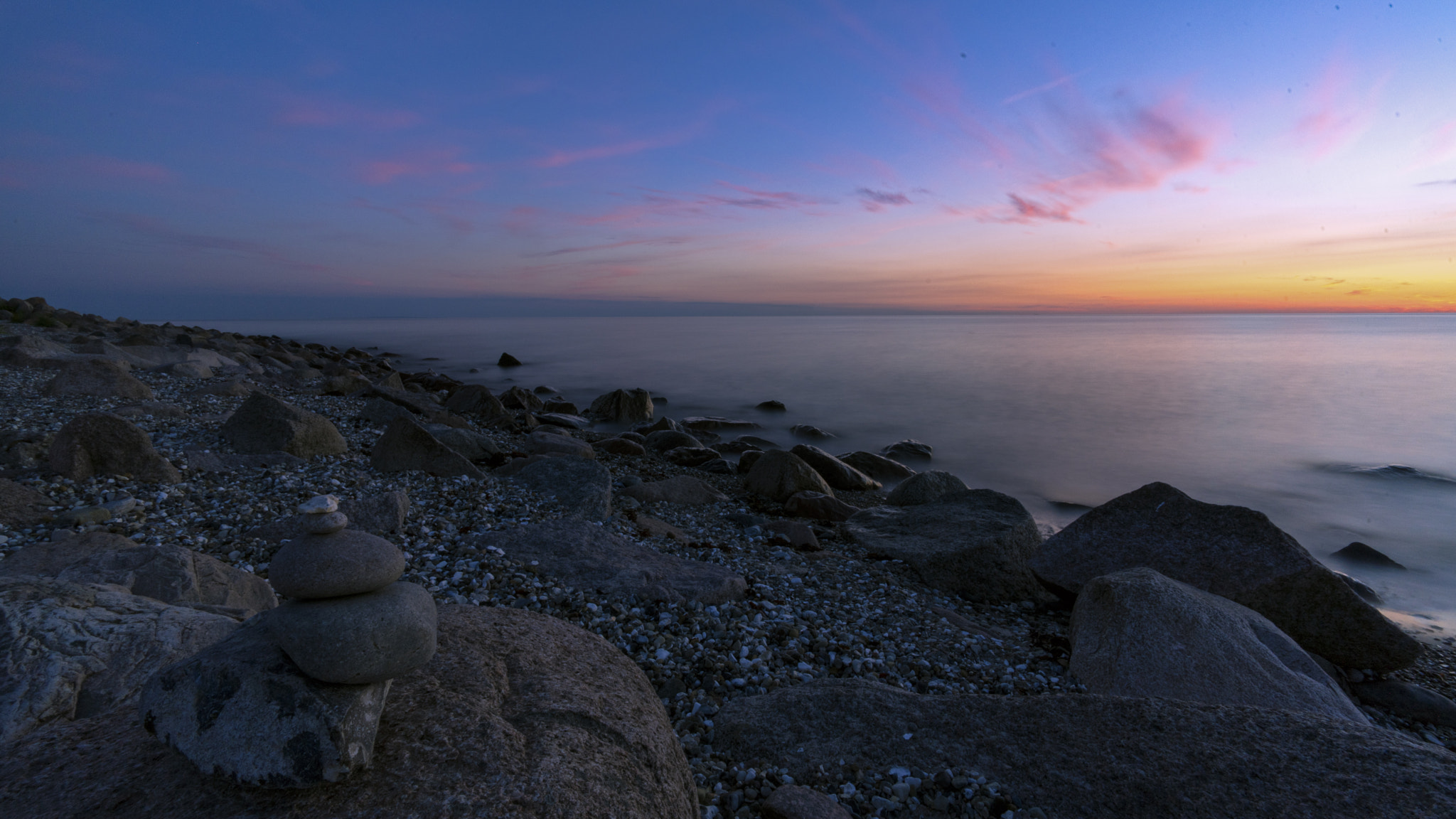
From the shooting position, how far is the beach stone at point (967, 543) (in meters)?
7.71

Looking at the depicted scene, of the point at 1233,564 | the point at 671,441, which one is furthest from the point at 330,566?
the point at 671,441

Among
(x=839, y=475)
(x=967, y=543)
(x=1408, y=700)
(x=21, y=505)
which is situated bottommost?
(x=1408, y=700)

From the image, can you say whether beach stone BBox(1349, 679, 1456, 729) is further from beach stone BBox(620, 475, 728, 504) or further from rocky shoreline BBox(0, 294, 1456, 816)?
beach stone BBox(620, 475, 728, 504)

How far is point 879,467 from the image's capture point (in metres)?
15.7

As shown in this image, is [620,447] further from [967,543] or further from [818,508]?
[967,543]

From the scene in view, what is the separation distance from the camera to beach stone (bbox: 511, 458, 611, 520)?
864cm

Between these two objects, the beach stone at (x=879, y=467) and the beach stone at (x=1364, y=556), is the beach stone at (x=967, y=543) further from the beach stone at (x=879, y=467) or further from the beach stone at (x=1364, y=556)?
the beach stone at (x=1364, y=556)

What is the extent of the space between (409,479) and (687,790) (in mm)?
6859

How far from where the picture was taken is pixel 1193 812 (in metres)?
3.27

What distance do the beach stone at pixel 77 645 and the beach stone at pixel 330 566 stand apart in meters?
1.38

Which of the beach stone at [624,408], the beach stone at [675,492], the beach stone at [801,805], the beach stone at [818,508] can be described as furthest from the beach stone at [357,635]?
the beach stone at [624,408]

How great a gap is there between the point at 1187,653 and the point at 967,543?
114 inches

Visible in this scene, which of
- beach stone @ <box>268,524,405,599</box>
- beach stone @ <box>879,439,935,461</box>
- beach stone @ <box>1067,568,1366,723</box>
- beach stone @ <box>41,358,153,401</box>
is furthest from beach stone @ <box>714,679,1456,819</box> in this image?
beach stone @ <box>879,439,935,461</box>

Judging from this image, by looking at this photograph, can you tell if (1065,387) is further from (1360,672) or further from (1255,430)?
(1360,672)
